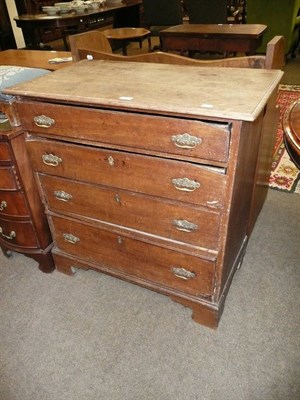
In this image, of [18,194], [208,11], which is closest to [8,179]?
[18,194]

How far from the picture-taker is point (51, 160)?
4.69 ft

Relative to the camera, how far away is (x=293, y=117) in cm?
111

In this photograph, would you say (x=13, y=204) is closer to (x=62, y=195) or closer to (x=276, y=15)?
(x=62, y=195)

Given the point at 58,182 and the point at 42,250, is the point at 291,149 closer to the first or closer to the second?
the point at 58,182

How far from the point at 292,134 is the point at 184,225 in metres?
0.51

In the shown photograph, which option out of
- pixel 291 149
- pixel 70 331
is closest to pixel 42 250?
pixel 70 331

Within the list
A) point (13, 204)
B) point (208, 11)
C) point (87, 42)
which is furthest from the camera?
point (208, 11)

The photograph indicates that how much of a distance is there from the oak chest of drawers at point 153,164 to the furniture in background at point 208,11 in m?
4.02

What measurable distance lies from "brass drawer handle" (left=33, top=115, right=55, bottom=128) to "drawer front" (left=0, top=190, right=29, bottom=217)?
1.34ft

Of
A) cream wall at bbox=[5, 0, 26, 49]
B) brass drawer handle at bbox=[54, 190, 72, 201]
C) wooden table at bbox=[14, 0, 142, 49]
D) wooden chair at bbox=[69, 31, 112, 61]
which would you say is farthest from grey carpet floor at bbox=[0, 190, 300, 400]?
cream wall at bbox=[5, 0, 26, 49]

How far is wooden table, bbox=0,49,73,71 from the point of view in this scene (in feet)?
6.61

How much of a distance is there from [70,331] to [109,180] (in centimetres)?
74

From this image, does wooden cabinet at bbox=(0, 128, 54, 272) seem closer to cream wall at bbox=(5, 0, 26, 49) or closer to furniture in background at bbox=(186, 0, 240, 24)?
furniture in background at bbox=(186, 0, 240, 24)

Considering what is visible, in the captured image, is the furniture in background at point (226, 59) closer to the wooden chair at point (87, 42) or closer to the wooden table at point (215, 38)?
the wooden chair at point (87, 42)
